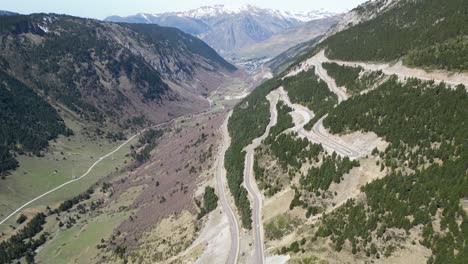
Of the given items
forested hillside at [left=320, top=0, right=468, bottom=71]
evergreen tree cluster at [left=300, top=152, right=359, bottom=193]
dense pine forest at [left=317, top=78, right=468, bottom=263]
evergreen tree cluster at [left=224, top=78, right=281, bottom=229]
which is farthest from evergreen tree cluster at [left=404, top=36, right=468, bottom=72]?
evergreen tree cluster at [left=224, top=78, right=281, bottom=229]

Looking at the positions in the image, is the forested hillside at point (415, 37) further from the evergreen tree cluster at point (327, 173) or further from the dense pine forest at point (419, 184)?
the evergreen tree cluster at point (327, 173)

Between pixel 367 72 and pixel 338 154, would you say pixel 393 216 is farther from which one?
pixel 367 72

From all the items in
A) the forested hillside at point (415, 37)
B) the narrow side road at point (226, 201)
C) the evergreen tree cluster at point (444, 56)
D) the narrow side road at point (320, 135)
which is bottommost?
the narrow side road at point (226, 201)

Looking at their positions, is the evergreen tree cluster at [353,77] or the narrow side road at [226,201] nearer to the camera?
the narrow side road at [226,201]

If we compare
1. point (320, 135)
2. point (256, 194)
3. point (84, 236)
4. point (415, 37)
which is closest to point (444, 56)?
point (415, 37)

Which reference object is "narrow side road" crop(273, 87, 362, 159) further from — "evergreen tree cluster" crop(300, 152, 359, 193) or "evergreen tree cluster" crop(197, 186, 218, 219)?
"evergreen tree cluster" crop(197, 186, 218, 219)

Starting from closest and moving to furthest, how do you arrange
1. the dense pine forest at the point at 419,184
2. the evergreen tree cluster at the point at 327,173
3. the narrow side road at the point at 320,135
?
the dense pine forest at the point at 419,184 → the evergreen tree cluster at the point at 327,173 → the narrow side road at the point at 320,135

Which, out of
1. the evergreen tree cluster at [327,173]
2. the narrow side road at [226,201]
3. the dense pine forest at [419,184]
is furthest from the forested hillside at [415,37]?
the narrow side road at [226,201]

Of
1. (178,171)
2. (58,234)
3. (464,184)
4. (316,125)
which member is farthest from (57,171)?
(464,184)
